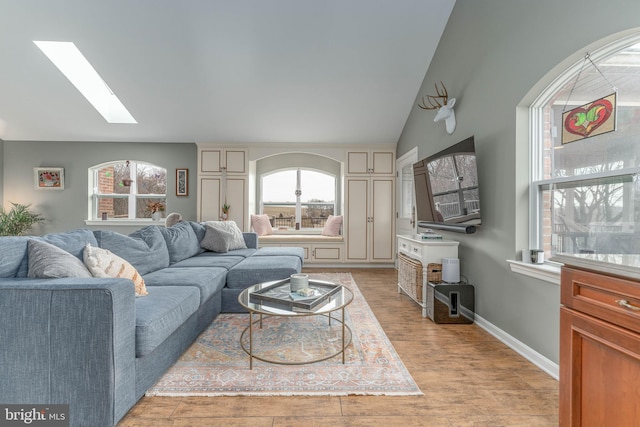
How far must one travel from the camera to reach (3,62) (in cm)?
377

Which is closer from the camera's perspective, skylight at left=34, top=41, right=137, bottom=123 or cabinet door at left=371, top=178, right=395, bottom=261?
skylight at left=34, top=41, right=137, bottom=123

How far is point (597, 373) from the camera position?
96 cm

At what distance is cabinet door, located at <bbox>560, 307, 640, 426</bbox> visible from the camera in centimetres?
86

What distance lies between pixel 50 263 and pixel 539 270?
113 inches

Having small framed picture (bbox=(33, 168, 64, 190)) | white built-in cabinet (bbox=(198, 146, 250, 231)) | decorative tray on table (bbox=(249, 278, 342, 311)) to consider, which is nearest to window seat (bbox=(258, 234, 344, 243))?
white built-in cabinet (bbox=(198, 146, 250, 231))

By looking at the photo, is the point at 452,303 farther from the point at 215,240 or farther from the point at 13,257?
the point at 13,257

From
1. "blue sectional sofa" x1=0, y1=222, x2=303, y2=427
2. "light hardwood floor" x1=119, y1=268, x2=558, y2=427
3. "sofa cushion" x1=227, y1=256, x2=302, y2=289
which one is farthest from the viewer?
"sofa cushion" x1=227, y1=256, x2=302, y2=289

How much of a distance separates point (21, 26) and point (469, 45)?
4719 millimetres

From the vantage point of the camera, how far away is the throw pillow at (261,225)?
575cm

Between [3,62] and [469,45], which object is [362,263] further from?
[3,62]

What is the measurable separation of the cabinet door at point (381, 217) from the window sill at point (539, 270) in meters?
3.12

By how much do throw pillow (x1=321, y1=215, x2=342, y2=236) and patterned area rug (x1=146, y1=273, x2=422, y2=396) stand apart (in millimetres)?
3220

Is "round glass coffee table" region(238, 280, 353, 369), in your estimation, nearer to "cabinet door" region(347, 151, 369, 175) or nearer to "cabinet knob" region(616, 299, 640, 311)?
"cabinet knob" region(616, 299, 640, 311)

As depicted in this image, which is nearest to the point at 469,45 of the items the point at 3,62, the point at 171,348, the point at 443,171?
the point at 443,171
